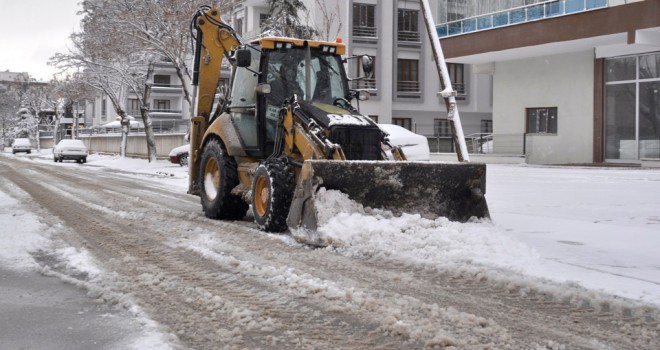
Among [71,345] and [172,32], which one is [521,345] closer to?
[71,345]

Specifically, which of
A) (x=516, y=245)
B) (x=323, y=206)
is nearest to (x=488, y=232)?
(x=516, y=245)

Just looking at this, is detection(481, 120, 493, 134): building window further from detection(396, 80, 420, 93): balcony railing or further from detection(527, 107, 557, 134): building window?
detection(527, 107, 557, 134): building window

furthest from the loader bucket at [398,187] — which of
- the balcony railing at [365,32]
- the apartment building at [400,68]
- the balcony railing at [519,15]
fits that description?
the balcony railing at [365,32]

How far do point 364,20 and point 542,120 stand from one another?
16.8 m

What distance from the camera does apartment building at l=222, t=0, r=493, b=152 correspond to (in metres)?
39.0

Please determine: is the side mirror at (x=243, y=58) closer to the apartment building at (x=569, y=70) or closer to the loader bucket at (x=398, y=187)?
the loader bucket at (x=398, y=187)

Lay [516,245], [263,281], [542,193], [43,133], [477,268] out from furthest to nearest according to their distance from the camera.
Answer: [43,133] → [542,193] → [516,245] → [477,268] → [263,281]

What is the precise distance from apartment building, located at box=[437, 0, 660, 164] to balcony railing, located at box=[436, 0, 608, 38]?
0.03m

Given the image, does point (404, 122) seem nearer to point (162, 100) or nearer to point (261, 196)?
point (162, 100)

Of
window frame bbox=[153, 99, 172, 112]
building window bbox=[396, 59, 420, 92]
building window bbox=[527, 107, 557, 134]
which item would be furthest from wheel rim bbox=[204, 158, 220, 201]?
window frame bbox=[153, 99, 172, 112]

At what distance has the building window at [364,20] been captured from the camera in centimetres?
3897

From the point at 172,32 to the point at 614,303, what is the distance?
24.3 m

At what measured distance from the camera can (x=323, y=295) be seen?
17.2 ft

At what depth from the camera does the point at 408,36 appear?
4078 centimetres
